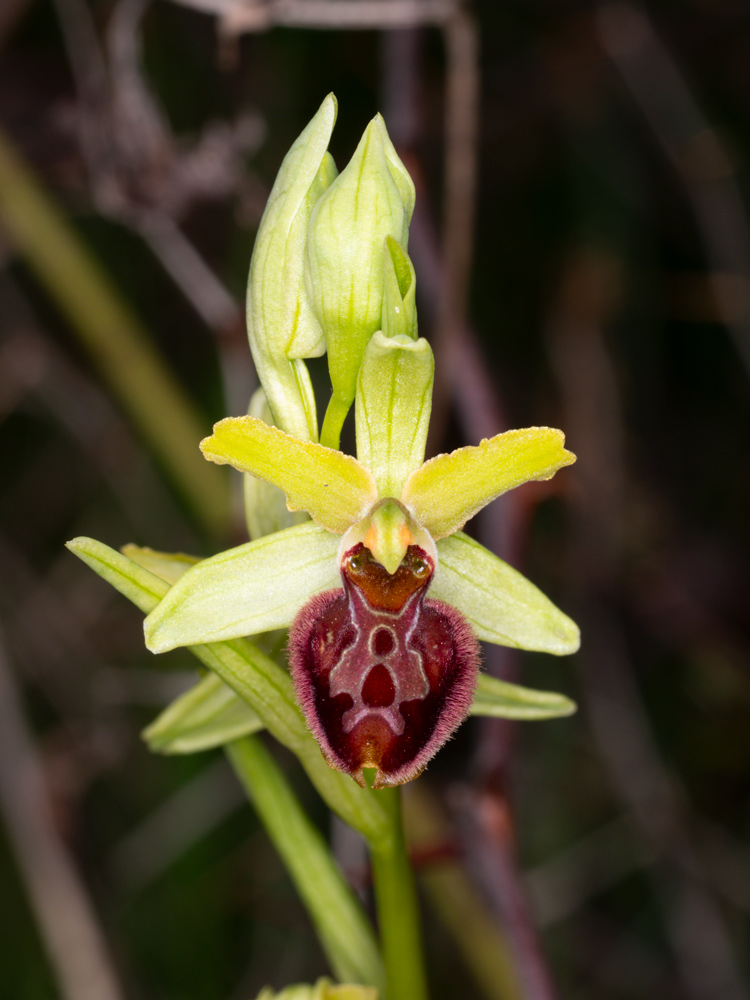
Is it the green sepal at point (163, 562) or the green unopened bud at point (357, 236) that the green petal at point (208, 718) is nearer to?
the green sepal at point (163, 562)

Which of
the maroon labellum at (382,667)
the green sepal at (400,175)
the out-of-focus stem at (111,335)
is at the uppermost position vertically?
the out-of-focus stem at (111,335)

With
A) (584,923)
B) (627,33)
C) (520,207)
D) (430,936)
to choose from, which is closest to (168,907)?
(430,936)

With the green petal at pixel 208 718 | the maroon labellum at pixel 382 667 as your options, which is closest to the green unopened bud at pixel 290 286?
the maroon labellum at pixel 382 667

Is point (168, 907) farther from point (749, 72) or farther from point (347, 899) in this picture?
point (749, 72)

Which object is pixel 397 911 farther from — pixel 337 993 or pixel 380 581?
pixel 380 581

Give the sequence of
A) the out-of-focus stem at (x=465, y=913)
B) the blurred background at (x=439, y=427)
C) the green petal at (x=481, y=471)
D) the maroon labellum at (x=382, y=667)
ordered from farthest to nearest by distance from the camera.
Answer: the blurred background at (x=439, y=427) → the out-of-focus stem at (x=465, y=913) → the green petal at (x=481, y=471) → the maroon labellum at (x=382, y=667)

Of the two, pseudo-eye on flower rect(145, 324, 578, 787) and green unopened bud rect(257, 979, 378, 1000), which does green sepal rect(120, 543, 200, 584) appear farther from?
green unopened bud rect(257, 979, 378, 1000)

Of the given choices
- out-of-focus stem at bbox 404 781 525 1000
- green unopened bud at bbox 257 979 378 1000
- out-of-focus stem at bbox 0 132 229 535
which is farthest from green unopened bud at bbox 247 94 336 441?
out-of-focus stem at bbox 404 781 525 1000
